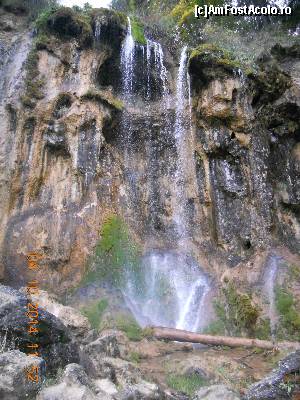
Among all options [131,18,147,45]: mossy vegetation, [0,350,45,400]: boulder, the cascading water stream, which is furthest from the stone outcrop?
[0,350,45,400]: boulder

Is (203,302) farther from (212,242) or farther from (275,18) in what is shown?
(275,18)

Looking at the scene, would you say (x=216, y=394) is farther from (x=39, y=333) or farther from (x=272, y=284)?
(x=272, y=284)

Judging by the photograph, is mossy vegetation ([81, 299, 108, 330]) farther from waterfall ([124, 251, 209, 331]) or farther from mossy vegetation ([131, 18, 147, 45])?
mossy vegetation ([131, 18, 147, 45])

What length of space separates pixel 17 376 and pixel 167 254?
357 inches

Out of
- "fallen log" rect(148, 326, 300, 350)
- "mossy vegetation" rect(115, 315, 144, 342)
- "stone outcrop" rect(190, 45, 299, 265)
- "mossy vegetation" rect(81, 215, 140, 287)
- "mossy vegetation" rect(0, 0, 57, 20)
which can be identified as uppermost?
"mossy vegetation" rect(0, 0, 57, 20)

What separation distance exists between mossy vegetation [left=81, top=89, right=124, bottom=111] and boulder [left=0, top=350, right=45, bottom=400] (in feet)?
34.1

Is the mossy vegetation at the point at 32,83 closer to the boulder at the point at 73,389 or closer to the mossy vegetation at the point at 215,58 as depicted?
the mossy vegetation at the point at 215,58

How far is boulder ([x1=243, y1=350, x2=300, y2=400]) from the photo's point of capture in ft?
19.2

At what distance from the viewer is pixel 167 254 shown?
13547 mm

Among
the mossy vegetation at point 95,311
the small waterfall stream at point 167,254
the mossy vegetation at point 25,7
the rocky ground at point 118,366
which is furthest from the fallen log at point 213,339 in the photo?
the mossy vegetation at point 25,7

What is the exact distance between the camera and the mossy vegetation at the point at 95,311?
10.6 metres

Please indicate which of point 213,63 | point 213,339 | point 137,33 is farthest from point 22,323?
point 137,33

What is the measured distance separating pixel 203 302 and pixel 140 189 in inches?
187

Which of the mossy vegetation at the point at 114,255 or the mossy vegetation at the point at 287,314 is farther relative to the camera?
the mossy vegetation at the point at 114,255
